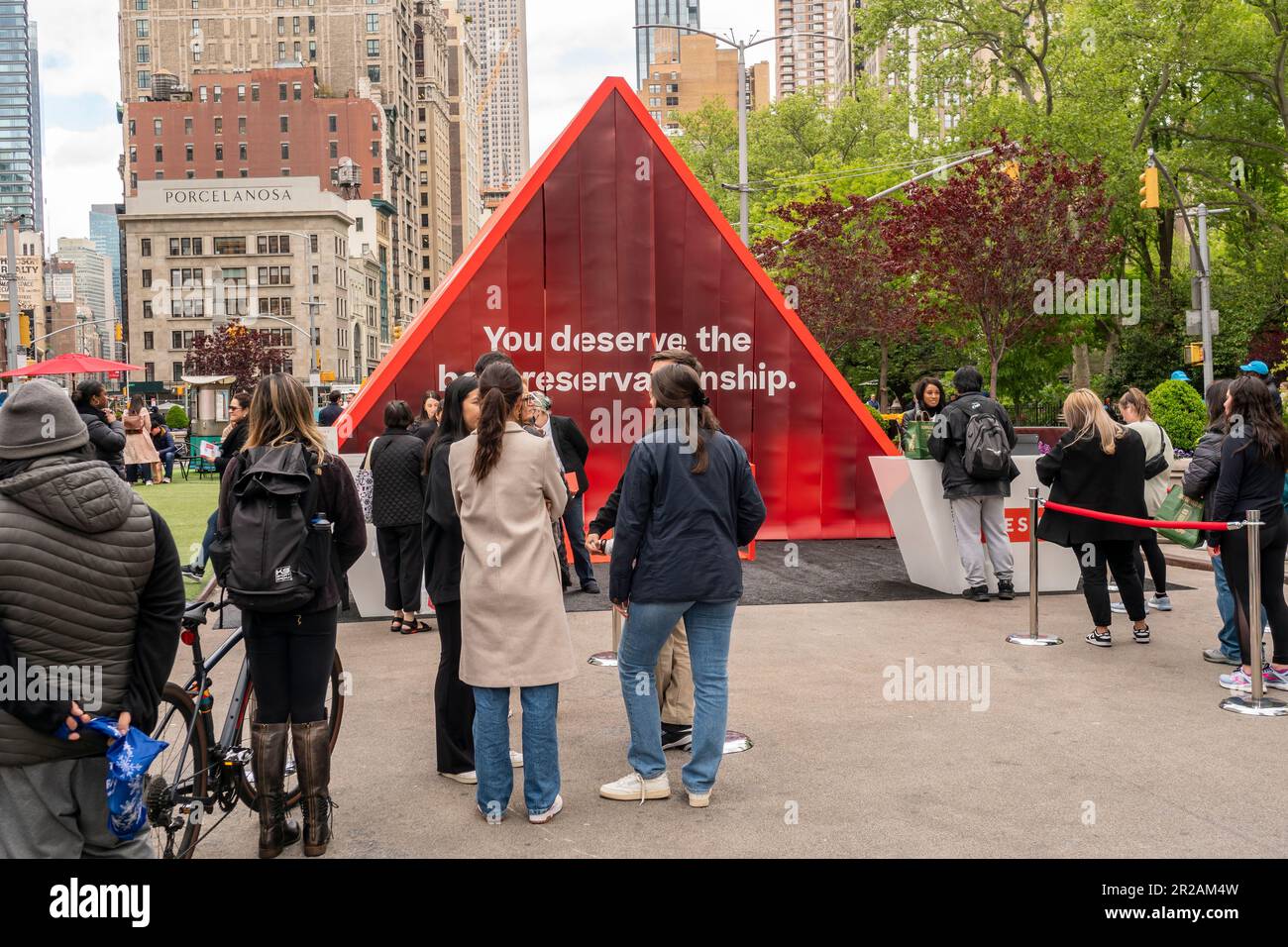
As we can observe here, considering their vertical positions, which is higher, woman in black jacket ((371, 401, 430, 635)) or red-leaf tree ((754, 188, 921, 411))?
red-leaf tree ((754, 188, 921, 411))

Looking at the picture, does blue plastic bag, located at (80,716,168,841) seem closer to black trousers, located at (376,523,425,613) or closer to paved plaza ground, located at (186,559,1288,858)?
paved plaza ground, located at (186,559,1288,858)

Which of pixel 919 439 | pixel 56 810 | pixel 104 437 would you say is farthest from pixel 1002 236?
pixel 56 810

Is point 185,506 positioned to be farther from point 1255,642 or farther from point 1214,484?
point 1255,642

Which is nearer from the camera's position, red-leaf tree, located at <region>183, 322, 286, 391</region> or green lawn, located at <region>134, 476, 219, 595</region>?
green lawn, located at <region>134, 476, 219, 595</region>

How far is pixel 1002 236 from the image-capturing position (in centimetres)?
2386

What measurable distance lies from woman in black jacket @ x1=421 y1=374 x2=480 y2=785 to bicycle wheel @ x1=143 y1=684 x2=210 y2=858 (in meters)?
1.29

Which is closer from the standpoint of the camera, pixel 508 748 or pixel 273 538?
pixel 273 538

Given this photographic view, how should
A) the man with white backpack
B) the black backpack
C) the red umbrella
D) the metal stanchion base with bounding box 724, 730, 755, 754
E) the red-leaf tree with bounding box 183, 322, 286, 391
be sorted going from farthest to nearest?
the red-leaf tree with bounding box 183, 322, 286, 391 → the red umbrella → the man with white backpack → the metal stanchion base with bounding box 724, 730, 755, 754 → the black backpack

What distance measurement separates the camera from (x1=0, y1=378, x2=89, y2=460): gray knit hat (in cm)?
343

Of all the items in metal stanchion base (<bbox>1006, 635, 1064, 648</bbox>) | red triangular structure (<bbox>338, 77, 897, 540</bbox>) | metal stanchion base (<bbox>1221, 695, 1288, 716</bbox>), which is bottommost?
metal stanchion base (<bbox>1221, 695, 1288, 716</bbox>)

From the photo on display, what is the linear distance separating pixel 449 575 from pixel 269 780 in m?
1.24

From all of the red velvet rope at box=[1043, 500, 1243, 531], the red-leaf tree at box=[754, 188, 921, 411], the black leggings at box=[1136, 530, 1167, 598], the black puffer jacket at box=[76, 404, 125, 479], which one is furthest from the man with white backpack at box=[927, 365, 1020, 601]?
the red-leaf tree at box=[754, 188, 921, 411]

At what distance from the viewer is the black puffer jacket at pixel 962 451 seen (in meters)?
10.6
